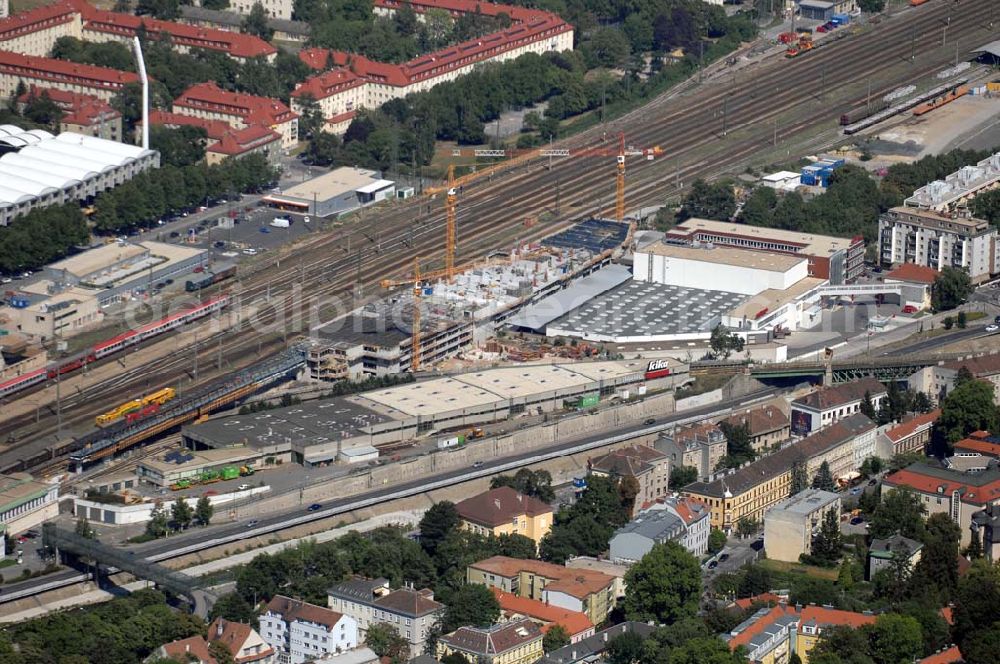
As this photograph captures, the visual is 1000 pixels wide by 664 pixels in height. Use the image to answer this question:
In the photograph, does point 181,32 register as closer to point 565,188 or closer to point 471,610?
point 565,188

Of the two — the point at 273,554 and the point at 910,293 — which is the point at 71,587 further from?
the point at 910,293

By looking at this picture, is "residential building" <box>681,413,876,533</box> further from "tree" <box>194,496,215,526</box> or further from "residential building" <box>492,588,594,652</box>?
"tree" <box>194,496,215,526</box>

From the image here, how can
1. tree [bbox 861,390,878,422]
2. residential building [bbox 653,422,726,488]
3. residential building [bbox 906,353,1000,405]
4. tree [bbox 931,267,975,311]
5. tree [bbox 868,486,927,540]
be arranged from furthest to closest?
tree [bbox 931,267,975,311]
residential building [bbox 906,353,1000,405]
tree [bbox 861,390,878,422]
residential building [bbox 653,422,726,488]
tree [bbox 868,486,927,540]

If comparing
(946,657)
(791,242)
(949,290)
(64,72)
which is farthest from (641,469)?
(64,72)

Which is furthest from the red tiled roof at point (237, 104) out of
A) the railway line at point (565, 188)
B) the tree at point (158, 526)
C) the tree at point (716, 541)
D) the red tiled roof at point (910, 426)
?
the tree at point (716, 541)

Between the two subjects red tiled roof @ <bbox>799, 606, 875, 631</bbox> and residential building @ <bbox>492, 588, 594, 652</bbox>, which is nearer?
red tiled roof @ <bbox>799, 606, 875, 631</bbox>

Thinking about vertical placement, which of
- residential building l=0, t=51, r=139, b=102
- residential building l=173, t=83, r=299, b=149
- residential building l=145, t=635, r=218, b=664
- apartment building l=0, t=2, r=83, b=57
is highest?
apartment building l=0, t=2, r=83, b=57

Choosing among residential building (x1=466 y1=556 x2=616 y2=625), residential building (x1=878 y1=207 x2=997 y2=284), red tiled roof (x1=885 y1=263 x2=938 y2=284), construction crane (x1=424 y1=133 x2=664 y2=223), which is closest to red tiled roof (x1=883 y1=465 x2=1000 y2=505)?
residential building (x1=466 y1=556 x2=616 y2=625)
